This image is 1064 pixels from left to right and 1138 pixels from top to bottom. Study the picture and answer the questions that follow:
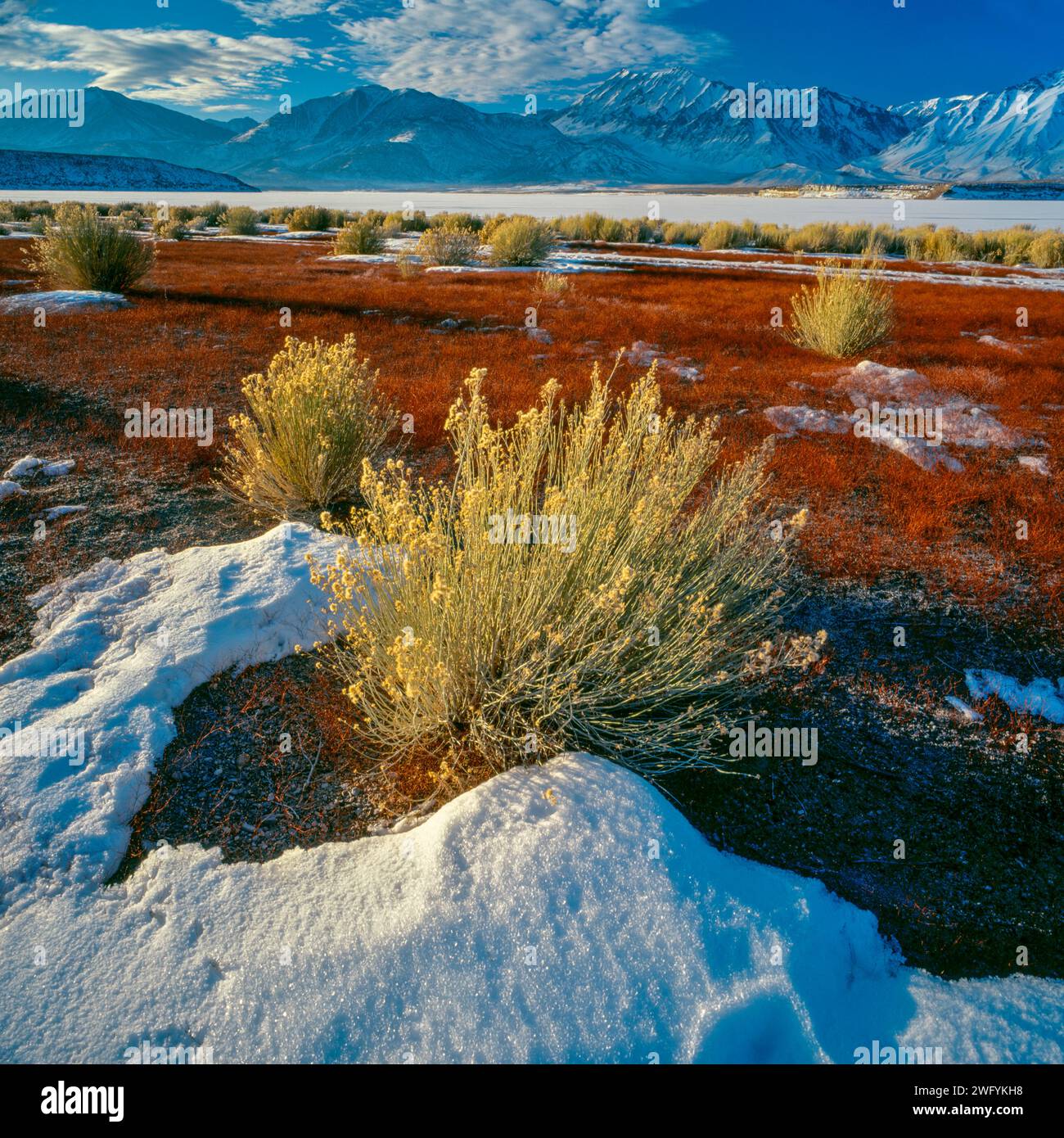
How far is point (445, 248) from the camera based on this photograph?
2398 centimetres

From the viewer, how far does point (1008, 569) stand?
16.6ft

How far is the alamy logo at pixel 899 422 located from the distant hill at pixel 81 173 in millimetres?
138408

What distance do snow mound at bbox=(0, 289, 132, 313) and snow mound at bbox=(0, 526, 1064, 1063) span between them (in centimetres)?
1458

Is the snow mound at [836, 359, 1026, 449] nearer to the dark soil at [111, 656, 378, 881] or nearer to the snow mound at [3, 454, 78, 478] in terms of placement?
the dark soil at [111, 656, 378, 881]

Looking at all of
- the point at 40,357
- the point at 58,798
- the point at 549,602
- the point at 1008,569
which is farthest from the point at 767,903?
the point at 40,357

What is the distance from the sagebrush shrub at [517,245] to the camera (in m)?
23.7

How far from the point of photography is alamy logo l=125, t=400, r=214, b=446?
7.30 meters

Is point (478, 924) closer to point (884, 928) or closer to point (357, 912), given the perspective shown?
point (357, 912)

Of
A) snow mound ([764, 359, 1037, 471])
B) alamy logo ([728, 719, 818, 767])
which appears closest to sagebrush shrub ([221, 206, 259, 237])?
snow mound ([764, 359, 1037, 471])

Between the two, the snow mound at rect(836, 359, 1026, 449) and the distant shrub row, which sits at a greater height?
the distant shrub row

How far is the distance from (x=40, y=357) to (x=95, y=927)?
10.8 m

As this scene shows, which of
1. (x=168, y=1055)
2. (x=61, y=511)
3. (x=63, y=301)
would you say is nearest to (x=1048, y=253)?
(x=63, y=301)
